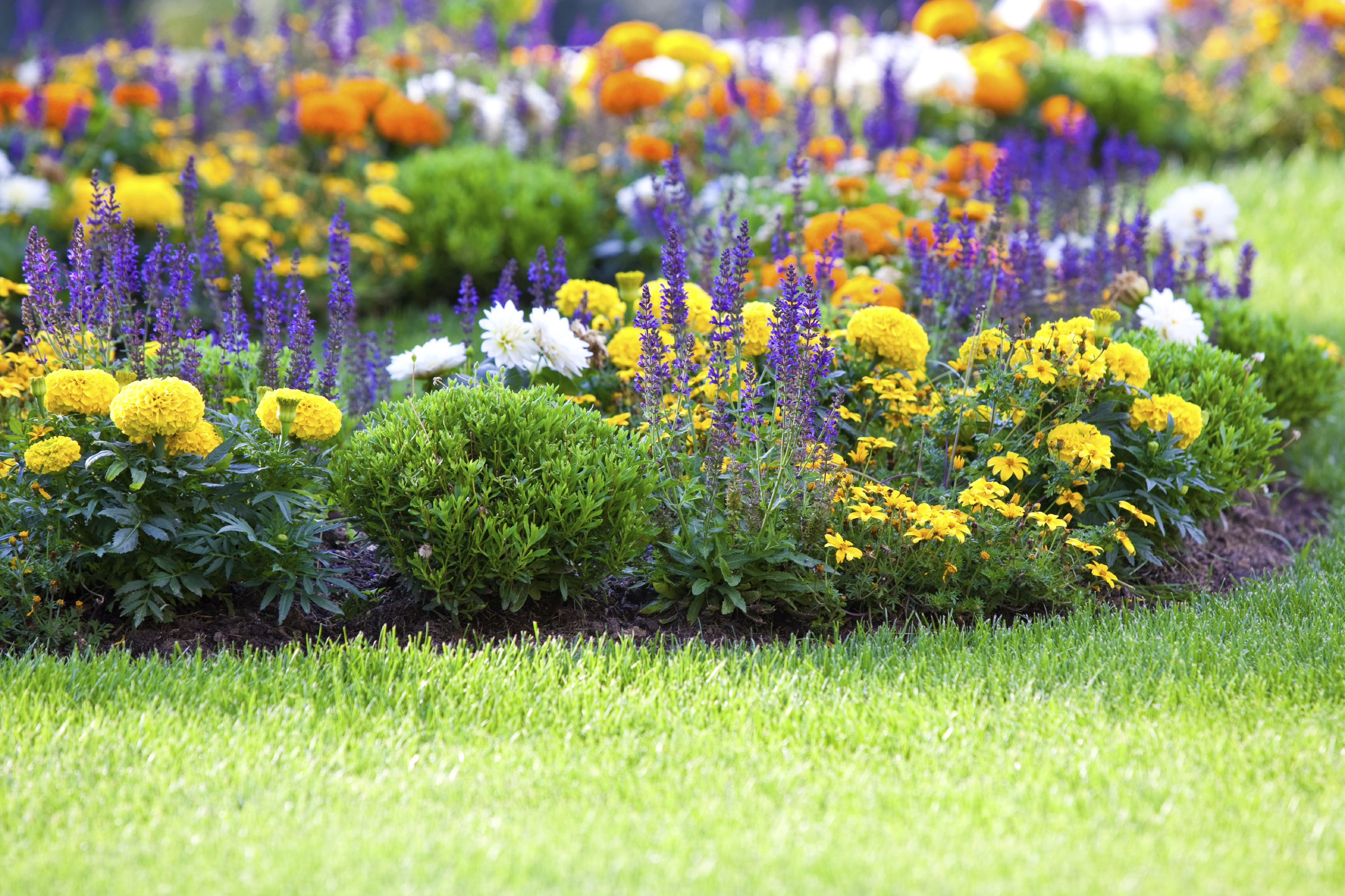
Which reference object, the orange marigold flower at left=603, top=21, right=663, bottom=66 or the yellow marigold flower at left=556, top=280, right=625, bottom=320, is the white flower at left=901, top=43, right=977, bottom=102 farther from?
the yellow marigold flower at left=556, top=280, right=625, bottom=320

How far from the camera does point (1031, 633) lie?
3256mm

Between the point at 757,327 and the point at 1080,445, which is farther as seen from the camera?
the point at 757,327

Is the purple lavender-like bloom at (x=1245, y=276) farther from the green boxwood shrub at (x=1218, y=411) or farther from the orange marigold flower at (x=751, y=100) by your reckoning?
the orange marigold flower at (x=751, y=100)

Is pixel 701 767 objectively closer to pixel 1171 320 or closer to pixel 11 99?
pixel 1171 320

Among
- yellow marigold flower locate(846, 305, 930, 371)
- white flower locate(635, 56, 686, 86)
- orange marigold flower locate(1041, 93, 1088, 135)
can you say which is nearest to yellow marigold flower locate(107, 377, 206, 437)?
yellow marigold flower locate(846, 305, 930, 371)

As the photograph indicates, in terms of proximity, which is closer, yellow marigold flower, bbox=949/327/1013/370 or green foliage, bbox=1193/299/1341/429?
yellow marigold flower, bbox=949/327/1013/370

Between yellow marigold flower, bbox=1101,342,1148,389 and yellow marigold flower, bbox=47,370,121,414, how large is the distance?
2.72 meters

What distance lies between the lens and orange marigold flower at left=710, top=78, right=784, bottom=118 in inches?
278

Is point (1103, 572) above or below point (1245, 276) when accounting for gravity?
below

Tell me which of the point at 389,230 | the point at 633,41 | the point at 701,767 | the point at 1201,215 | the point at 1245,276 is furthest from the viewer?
the point at 633,41

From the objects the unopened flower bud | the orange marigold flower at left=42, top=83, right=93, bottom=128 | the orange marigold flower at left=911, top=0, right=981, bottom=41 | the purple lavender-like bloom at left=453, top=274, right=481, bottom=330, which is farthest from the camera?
the orange marigold flower at left=911, top=0, right=981, bottom=41

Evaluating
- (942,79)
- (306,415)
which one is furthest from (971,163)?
(306,415)

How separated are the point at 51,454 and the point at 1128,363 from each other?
2911 millimetres

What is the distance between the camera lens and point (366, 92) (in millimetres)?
7246
